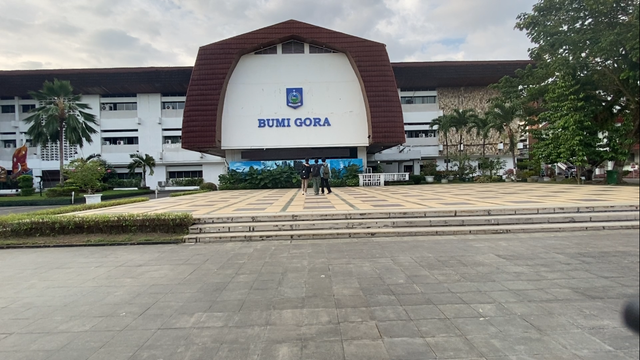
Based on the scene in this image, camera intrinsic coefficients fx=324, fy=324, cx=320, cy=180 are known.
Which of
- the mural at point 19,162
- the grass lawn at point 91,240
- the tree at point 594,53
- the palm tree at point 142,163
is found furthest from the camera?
the palm tree at point 142,163

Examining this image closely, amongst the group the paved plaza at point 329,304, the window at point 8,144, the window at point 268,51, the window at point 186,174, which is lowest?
the paved plaza at point 329,304

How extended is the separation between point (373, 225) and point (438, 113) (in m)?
35.0

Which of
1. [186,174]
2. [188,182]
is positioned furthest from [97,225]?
[186,174]

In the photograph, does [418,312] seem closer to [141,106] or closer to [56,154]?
[141,106]

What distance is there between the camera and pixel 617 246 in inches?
213

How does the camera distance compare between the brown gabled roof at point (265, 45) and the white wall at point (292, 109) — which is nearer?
the brown gabled roof at point (265, 45)

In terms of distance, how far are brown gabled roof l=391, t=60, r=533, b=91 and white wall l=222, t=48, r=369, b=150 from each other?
11.7 meters

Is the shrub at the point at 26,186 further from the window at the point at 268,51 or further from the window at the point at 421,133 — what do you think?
the window at the point at 421,133

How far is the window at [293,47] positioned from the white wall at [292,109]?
0.49 metres

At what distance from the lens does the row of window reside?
2639 centimetres

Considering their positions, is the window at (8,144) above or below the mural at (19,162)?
above

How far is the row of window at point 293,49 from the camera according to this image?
26391 mm

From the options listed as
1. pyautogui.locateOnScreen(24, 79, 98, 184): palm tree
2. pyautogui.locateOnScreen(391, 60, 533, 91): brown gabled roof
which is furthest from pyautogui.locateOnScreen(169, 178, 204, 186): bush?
pyautogui.locateOnScreen(391, 60, 533, 91): brown gabled roof

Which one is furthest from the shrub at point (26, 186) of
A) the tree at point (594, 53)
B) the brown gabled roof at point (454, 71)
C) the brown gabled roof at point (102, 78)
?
A: the brown gabled roof at point (454, 71)
